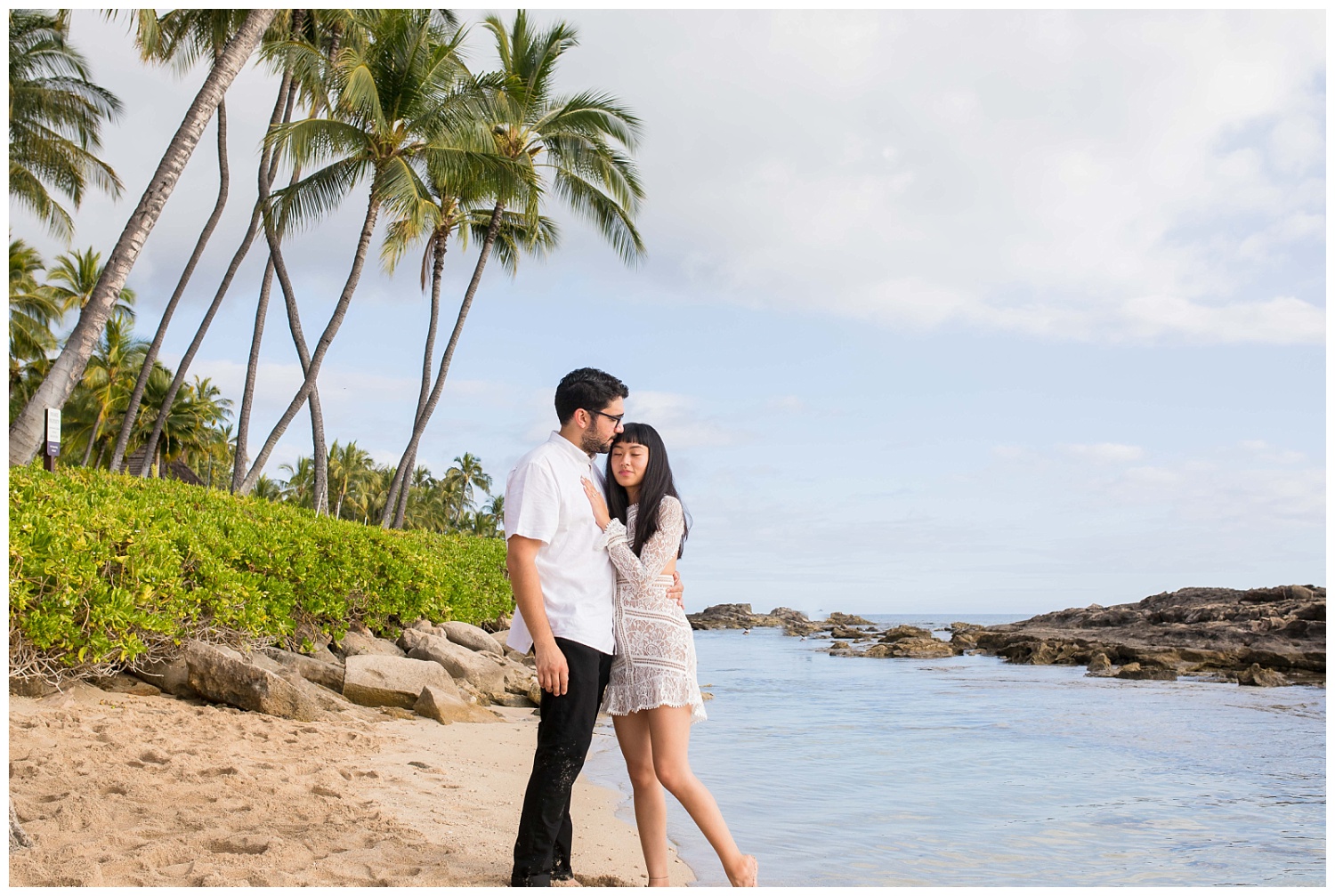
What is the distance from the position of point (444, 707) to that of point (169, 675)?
93.1 inches

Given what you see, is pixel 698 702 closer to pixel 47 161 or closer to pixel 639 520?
pixel 639 520

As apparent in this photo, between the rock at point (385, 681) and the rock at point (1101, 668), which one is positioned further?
the rock at point (1101, 668)

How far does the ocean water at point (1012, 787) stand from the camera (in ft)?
18.8

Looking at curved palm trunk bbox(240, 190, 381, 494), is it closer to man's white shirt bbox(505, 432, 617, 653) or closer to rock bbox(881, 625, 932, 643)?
man's white shirt bbox(505, 432, 617, 653)

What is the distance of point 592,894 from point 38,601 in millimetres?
4405

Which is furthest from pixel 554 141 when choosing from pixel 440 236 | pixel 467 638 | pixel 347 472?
pixel 347 472

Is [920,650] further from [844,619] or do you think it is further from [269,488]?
[269,488]

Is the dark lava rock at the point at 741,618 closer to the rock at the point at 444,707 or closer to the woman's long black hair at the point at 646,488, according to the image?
the rock at the point at 444,707

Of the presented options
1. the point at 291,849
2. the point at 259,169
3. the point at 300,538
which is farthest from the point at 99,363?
the point at 291,849

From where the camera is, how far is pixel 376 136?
57.1 ft

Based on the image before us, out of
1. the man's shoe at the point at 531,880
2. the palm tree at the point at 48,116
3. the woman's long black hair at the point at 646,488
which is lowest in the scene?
the man's shoe at the point at 531,880

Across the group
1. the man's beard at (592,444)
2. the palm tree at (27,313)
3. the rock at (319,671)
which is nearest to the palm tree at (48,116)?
the palm tree at (27,313)

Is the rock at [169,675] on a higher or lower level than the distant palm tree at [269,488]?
lower

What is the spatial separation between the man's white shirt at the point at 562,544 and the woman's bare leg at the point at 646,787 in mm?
338
